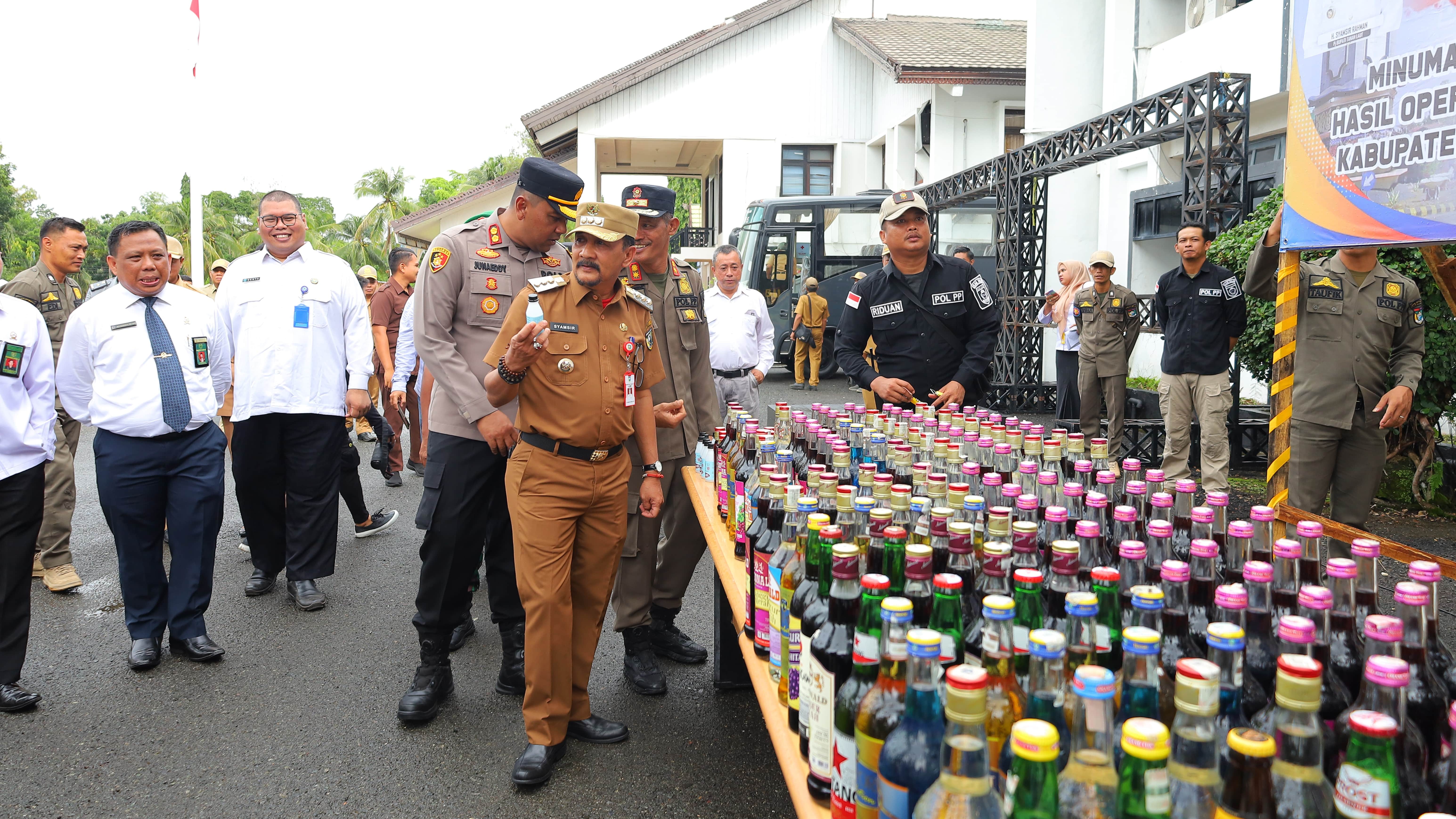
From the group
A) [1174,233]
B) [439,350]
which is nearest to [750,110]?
[1174,233]

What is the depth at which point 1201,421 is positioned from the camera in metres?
7.36

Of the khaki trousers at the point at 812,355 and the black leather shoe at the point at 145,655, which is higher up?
the khaki trousers at the point at 812,355

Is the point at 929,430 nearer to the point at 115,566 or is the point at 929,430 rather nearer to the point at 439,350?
the point at 439,350

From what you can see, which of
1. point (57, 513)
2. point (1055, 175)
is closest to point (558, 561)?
point (57, 513)

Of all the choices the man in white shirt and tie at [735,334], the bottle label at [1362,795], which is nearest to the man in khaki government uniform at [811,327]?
the man in white shirt and tie at [735,334]

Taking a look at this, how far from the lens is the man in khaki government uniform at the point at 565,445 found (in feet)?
10.5

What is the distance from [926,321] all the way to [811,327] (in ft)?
36.8

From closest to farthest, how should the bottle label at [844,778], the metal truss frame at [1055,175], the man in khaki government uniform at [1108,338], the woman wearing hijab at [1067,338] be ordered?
the bottle label at [844,778], the metal truss frame at [1055,175], the man in khaki government uniform at [1108,338], the woman wearing hijab at [1067,338]

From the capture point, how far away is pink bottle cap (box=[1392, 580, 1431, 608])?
1507 mm

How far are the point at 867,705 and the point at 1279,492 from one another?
3642 mm

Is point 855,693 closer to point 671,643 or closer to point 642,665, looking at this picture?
point 642,665

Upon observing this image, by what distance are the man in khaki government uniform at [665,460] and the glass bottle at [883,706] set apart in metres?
2.44

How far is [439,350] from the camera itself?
12.3 ft

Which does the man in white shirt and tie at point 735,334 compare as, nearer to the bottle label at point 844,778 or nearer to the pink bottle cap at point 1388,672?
the bottle label at point 844,778
